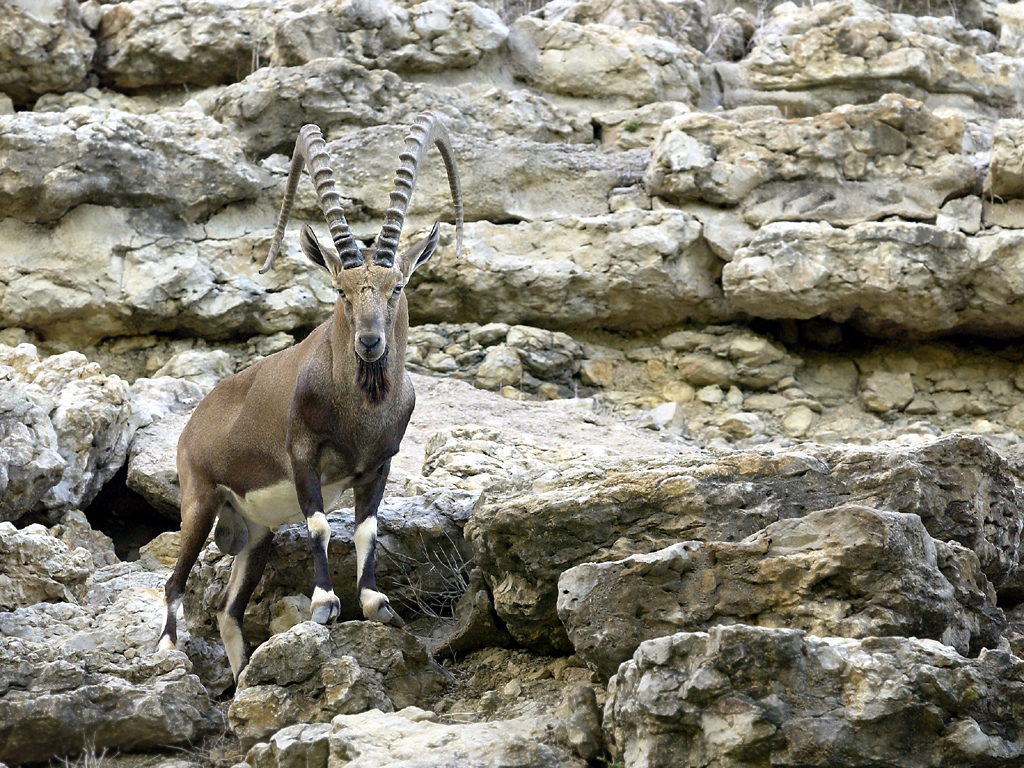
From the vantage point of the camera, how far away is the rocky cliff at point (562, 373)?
439cm

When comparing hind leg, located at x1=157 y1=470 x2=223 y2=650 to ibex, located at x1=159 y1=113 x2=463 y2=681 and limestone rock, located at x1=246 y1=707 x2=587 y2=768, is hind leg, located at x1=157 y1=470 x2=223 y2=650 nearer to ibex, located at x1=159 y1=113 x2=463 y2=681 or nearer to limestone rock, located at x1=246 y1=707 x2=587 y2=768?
ibex, located at x1=159 y1=113 x2=463 y2=681

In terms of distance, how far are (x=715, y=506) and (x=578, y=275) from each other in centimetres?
730

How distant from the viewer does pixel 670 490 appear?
5.32 metres

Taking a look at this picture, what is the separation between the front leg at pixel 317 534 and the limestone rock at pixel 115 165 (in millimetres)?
7332

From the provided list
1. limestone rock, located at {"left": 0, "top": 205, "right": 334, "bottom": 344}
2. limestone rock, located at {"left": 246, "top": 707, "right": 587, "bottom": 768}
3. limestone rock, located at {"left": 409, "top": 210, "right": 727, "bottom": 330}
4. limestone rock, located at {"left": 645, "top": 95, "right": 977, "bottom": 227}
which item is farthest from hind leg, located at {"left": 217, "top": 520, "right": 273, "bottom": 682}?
limestone rock, located at {"left": 645, "top": 95, "right": 977, "bottom": 227}

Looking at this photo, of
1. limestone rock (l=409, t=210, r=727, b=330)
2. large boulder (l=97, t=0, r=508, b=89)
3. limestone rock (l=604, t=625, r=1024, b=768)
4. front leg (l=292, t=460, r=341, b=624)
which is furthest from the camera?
large boulder (l=97, t=0, r=508, b=89)

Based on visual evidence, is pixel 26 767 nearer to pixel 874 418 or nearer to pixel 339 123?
pixel 874 418

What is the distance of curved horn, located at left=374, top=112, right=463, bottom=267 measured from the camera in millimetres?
6215

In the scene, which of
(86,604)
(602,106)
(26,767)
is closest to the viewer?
(26,767)

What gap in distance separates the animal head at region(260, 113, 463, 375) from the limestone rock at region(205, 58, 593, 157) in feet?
22.5

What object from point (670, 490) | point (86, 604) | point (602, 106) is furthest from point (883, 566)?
point (602, 106)

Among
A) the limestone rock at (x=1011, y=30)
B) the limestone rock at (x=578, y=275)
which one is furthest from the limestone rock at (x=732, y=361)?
the limestone rock at (x=1011, y=30)

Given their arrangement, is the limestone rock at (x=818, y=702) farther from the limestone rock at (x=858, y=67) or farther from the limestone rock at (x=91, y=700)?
A: the limestone rock at (x=858, y=67)

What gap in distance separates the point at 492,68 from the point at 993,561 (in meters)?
10.7
